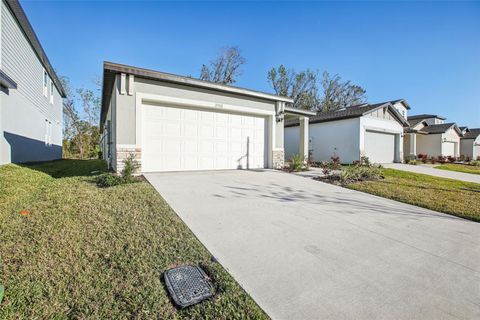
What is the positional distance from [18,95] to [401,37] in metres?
15.7

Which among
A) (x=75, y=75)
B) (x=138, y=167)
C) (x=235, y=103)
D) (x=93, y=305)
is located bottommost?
(x=93, y=305)

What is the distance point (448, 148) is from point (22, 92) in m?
32.0

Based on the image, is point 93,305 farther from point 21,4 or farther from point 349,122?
point 349,122

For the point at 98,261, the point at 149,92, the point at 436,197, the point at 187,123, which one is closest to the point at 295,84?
the point at 187,123

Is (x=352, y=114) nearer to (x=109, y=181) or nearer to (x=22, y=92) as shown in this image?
(x=109, y=181)

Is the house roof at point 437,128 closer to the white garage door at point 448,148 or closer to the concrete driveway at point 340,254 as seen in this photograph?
the white garage door at point 448,148

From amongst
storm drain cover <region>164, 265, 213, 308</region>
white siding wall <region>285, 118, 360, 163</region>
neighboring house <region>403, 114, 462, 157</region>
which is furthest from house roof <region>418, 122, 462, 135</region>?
storm drain cover <region>164, 265, 213, 308</region>

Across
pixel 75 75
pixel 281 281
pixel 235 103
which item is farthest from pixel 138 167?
pixel 75 75

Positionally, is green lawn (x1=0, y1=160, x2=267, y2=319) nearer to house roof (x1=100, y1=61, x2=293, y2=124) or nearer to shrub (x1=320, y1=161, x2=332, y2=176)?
house roof (x1=100, y1=61, x2=293, y2=124)

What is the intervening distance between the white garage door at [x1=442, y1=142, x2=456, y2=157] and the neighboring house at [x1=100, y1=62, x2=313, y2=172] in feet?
67.4

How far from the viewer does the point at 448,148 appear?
20859 mm

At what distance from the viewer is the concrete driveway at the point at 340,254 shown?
1.69 metres

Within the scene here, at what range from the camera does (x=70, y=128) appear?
72.9ft

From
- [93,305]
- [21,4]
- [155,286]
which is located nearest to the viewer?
[93,305]
